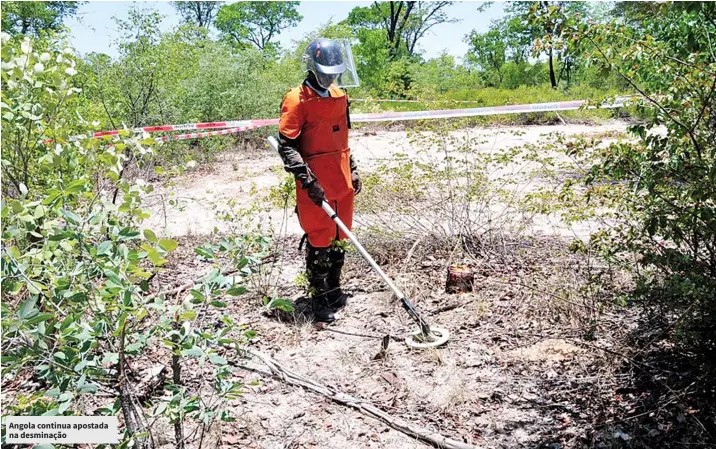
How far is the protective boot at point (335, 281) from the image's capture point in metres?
4.53

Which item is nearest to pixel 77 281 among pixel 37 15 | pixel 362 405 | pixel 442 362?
pixel 362 405

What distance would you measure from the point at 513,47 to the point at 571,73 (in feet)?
12.1

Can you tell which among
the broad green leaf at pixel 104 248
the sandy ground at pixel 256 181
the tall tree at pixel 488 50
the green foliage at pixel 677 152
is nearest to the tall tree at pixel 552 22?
the green foliage at pixel 677 152

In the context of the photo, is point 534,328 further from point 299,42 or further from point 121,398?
point 299,42

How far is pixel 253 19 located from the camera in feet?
133

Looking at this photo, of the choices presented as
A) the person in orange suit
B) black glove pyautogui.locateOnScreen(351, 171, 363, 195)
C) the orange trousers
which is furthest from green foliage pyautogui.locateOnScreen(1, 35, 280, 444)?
black glove pyautogui.locateOnScreen(351, 171, 363, 195)

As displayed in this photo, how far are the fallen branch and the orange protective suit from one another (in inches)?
44.2

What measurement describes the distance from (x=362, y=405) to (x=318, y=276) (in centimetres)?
155

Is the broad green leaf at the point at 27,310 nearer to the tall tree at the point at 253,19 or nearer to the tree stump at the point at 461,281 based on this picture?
the tree stump at the point at 461,281

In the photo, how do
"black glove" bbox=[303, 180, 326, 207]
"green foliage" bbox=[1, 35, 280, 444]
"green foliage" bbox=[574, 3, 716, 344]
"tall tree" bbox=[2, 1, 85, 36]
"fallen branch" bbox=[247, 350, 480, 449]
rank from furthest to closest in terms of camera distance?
"tall tree" bbox=[2, 1, 85, 36]
"black glove" bbox=[303, 180, 326, 207]
"fallen branch" bbox=[247, 350, 480, 449]
"green foliage" bbox=[574, 3, 716, 344]
"green foliage" bbox=[1, 35, 280, 444]

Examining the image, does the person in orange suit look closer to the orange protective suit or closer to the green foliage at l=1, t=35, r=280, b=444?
the orange protective suit

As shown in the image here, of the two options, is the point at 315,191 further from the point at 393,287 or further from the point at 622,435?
the point at 622,435
